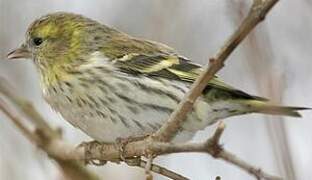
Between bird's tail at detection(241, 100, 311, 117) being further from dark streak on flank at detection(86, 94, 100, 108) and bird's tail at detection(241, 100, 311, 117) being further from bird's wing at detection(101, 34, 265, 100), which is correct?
dark streak on flank at detection(86, 94, 100, 108)

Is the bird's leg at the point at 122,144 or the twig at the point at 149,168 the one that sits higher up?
the bird's leg at the point at 122,144

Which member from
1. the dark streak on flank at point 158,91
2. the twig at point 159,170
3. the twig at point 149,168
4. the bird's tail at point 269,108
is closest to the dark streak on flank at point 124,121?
the dark streak on flank at point 158,91

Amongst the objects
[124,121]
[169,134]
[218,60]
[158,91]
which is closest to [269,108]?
[169,134]

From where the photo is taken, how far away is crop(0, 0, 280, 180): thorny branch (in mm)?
1844

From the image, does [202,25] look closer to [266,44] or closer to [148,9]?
[148,9]

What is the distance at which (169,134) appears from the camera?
2512mm

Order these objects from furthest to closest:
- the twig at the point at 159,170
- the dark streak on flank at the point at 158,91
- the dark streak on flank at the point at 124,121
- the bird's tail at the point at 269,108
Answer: the dark streak on flank at the point at 158,91
the dark streak on flank at the point at 124,121
the bird's tail at the point at 269,108
the twig at the point at 159,170

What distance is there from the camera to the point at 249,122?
5.30 metres

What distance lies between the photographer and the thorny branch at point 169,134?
1.84m

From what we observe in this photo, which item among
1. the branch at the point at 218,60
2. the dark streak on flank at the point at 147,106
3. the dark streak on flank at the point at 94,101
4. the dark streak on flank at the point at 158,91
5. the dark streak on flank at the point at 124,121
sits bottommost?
the branch at the point at 218,60

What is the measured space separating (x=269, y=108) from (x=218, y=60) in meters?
0.72

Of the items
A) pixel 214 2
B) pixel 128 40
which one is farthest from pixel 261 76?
pixel 214 2

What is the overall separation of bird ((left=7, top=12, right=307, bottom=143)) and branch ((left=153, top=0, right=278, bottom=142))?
88cm

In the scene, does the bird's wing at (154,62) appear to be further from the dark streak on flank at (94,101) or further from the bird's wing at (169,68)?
the dark streak on flank at (94,101)
